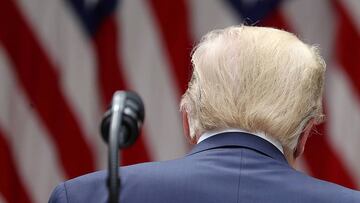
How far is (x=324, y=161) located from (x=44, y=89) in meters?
0.94

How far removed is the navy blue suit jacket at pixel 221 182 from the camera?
64.0 inches

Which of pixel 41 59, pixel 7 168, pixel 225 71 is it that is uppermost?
pixel 225 71

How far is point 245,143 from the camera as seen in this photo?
65.8 inches

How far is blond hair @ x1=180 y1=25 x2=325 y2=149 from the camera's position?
5.44 feet

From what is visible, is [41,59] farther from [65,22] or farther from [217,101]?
[217,101]

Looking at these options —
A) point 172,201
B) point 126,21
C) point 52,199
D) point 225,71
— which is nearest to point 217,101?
point 225,71

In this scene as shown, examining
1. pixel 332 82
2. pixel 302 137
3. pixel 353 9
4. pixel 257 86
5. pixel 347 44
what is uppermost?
pixel 257 86

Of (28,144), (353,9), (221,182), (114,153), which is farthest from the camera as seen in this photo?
(28,144)

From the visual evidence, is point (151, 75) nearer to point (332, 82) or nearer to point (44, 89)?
point (44, 89)

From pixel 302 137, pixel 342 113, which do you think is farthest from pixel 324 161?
pixel 302 137

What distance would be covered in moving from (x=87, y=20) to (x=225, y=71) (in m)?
1.64

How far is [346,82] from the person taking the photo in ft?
10.7

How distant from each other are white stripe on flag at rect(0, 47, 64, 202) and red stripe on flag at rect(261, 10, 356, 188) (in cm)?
82

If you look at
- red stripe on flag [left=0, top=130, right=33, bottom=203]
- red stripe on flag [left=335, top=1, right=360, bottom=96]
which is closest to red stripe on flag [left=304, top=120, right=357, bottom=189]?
red stripe on flag [left=335, top=1, right=360, bottom=96]
